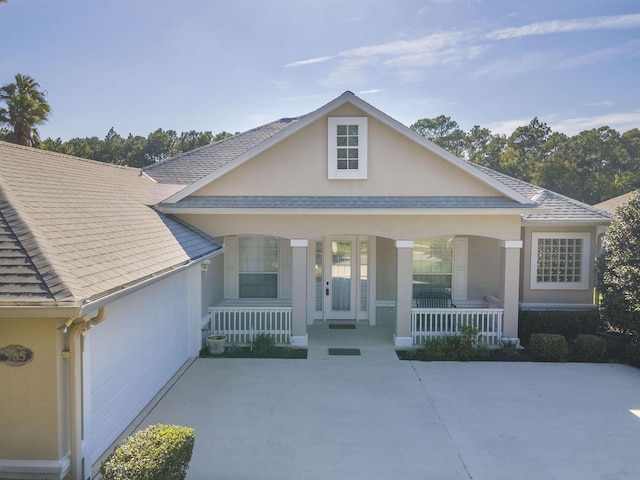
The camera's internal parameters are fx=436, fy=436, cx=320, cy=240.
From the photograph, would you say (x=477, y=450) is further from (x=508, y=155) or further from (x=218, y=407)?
(x=508, y=155)

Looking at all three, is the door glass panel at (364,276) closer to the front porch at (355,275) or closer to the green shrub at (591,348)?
the front porch at (355,275)

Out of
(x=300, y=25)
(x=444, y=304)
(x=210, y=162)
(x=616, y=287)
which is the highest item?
(x=300, y=25)

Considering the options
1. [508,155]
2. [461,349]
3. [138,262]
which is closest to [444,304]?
[461,349]

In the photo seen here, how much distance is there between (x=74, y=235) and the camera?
609cm

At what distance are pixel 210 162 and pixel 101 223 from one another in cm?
780

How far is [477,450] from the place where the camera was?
250 inches

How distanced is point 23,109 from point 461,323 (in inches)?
1039

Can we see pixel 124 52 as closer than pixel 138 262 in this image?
No

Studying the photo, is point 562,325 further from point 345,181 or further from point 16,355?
point 16,355

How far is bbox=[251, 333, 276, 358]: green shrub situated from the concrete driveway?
608mm

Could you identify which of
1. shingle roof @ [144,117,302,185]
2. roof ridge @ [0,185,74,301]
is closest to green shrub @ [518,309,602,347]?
shingle roof @ [144,117,302,185]

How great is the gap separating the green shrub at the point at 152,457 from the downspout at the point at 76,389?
0.52 metres

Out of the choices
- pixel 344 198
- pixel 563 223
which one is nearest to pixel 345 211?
pixel 344 198

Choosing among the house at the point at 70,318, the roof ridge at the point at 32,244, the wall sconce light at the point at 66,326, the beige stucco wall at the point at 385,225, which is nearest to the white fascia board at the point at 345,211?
the beige stucco wall at the point at 385,225
